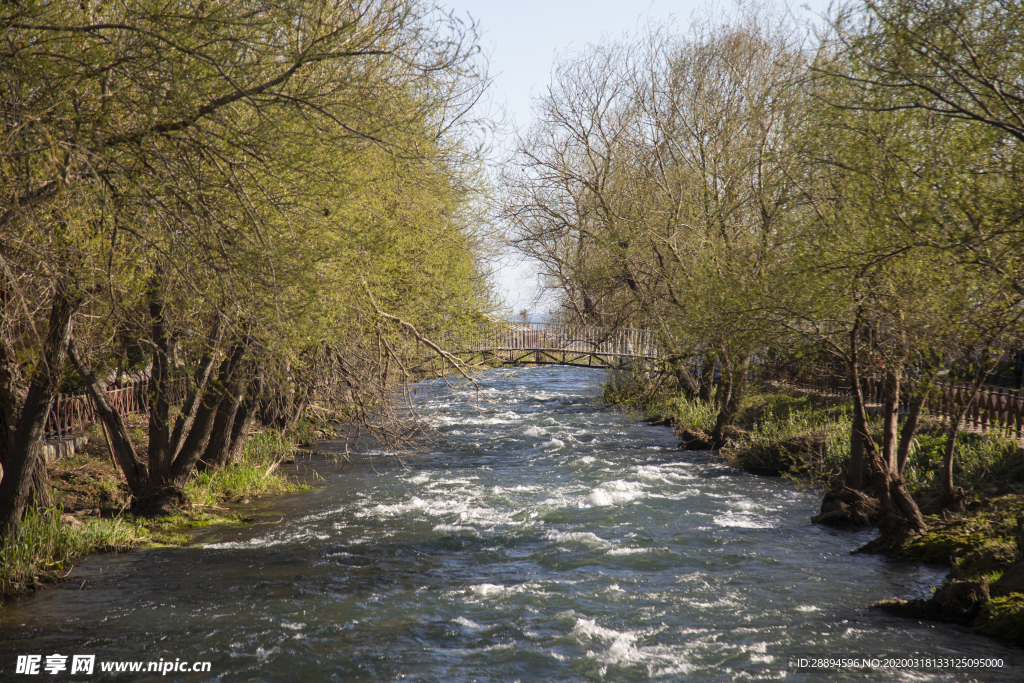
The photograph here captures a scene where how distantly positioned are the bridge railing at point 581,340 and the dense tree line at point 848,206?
8.94 feet

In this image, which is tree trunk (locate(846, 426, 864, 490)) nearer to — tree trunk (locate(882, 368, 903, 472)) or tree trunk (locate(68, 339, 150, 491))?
tree trunk (locate(882, 368, 903, 472))

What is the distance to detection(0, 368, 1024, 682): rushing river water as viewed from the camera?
795 centimetres

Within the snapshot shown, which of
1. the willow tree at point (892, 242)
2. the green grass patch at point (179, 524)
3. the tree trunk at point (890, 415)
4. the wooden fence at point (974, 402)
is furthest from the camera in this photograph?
the wooden fence at point (974, 402)

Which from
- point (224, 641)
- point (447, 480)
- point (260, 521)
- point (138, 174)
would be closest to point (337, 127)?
point (138, 174)

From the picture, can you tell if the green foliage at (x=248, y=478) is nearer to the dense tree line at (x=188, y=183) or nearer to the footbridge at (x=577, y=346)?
the dense tree line at (x=188, y=183)

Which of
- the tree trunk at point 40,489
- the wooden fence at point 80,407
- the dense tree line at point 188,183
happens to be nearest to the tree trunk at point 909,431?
the dense tree line at point 188,183

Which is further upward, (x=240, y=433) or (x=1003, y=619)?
(x=240, y=433)

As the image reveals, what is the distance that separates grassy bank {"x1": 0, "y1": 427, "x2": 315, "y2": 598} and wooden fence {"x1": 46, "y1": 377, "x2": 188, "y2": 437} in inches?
21.8

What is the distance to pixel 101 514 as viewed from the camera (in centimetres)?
1240

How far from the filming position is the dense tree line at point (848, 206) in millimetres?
7949

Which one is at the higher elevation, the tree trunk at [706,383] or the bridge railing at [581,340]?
the bridge railing at [581,340]

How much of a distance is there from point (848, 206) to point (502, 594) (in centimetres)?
760

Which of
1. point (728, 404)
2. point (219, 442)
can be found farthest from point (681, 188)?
point (219, 442)

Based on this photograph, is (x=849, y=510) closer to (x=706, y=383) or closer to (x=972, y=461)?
(x=972, y=461)
